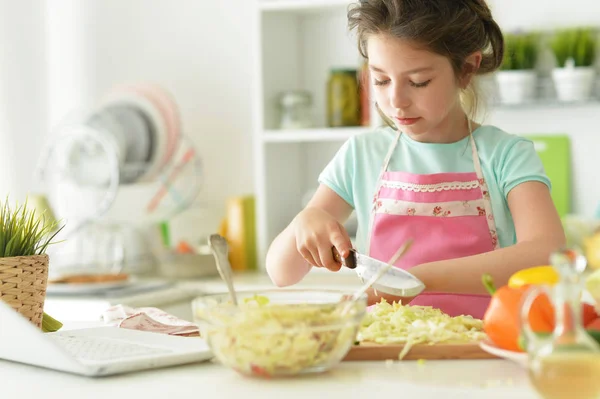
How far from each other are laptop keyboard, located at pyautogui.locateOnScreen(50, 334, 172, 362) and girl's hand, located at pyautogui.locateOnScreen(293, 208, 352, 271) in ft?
0.98

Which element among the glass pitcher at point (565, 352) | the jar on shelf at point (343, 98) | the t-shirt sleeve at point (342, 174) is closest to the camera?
the glass pitcher at point (565, 352)

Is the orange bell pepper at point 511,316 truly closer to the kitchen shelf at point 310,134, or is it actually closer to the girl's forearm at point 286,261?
the girl's forearm at point 286,261

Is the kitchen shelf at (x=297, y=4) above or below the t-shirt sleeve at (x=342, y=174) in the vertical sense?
above

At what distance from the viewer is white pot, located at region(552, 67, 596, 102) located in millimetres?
2883

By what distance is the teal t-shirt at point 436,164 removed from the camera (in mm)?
1657

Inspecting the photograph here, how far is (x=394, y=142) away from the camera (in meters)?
1.78

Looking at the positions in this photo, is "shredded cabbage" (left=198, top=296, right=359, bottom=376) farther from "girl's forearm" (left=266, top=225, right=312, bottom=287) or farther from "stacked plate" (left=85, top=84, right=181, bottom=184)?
"stacked plate" (left=85, top=84, right=181, bottom=184)

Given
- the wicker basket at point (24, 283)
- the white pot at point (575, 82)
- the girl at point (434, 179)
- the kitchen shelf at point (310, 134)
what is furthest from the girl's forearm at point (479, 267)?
the kitchen shelf at point (310, 134)

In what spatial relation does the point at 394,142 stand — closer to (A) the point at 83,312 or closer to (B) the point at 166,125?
(A) the point at 83,312

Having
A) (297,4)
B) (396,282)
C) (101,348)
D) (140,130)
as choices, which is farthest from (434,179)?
(140,130)

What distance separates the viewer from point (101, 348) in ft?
4.02

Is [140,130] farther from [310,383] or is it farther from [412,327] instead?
[310,383]

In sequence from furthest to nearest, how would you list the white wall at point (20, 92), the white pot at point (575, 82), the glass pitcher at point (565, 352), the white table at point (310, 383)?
1. the white wall at point (20, 92)
2. the white pot at point (575, 82)
3. the white table at point (310, 383)
4. the glass pitcher at point (565, 352)

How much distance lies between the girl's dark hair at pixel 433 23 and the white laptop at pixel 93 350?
0.63m
